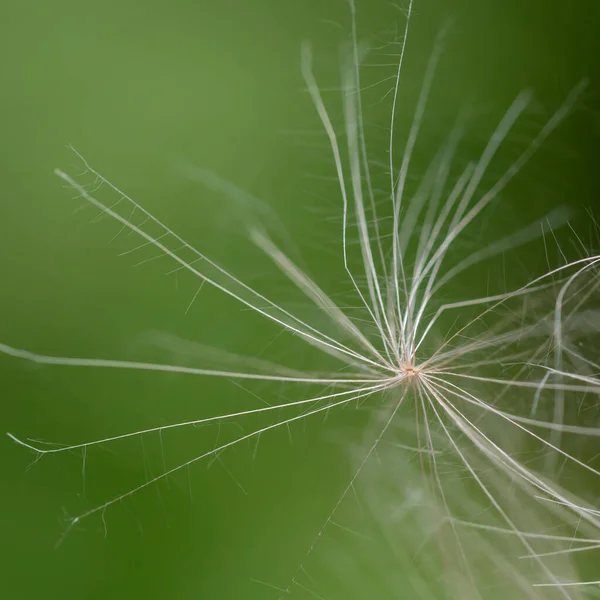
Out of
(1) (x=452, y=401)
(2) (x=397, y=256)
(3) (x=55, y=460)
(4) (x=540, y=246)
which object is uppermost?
(4) (x=540, y=246)

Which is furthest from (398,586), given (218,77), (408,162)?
(218,77)

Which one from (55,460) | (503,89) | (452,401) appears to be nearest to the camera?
(55,460)

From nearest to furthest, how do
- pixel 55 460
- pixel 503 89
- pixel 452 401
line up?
1. pixel 55 460
2. pixel 452 401
3. pixel 503 89

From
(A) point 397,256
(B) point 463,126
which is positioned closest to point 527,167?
(B) point 463,126

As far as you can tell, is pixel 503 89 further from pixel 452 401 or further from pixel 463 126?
pixel 452 401

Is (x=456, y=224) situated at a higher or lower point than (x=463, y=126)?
lower

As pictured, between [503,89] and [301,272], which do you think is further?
[503,89]
